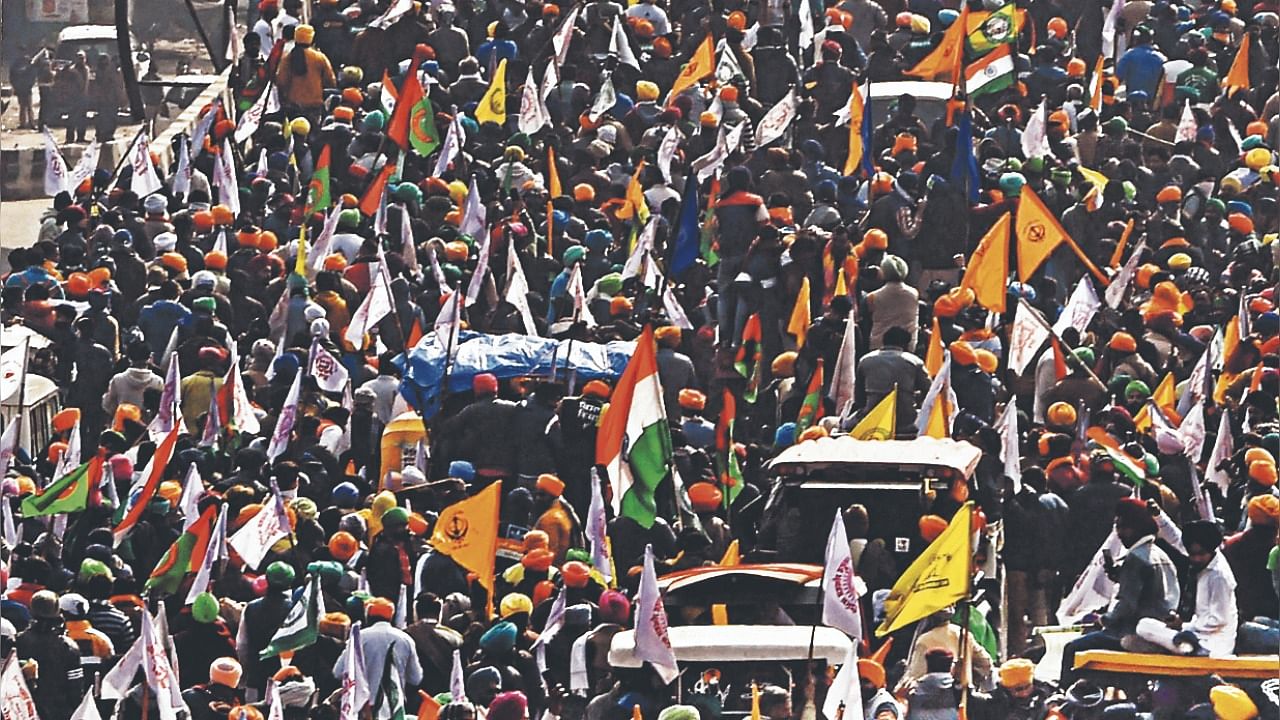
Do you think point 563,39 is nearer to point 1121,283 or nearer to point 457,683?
point 1121,283

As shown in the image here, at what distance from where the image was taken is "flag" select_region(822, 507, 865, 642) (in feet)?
57.6

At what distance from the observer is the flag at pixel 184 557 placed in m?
19.4

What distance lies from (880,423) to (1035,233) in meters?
3.32

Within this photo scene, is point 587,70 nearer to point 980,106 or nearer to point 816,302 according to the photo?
point 980,106

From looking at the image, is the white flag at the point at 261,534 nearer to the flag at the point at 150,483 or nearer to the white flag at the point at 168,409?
the flag at the point at 150,483

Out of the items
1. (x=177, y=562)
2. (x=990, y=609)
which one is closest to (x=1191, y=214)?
(x=990, y=609)

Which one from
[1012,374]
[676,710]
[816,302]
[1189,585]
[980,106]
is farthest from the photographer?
[980,106]

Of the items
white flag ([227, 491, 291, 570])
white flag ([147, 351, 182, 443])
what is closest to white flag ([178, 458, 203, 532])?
white flag ([227, 491, 291, 570])

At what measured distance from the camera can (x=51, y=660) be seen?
59.3 feet

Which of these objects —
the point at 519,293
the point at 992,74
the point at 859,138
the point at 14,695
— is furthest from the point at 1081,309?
the point at 14,695

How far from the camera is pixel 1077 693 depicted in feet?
55.8

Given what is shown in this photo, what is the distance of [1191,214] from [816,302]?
130 inches

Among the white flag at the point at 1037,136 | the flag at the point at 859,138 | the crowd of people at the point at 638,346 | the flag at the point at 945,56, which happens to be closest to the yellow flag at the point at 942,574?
the crowd of people at the point at 638,346

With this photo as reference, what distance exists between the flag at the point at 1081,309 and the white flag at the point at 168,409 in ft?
17.4
